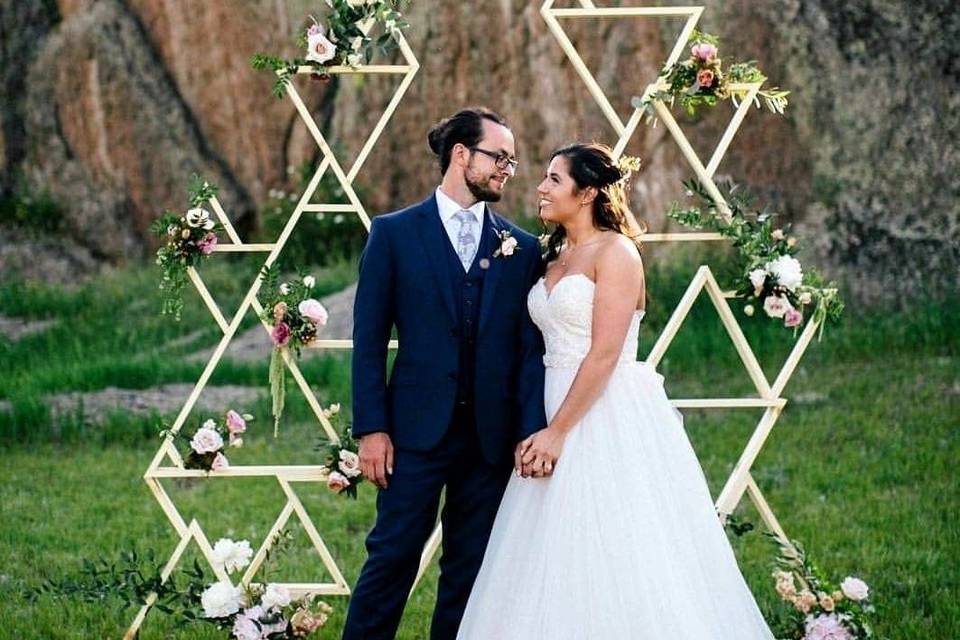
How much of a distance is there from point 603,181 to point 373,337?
773 millimetres

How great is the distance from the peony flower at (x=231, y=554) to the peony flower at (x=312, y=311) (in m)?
0.71

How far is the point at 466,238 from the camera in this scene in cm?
419

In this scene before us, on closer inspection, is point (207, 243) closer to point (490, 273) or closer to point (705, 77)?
point (490, 273)

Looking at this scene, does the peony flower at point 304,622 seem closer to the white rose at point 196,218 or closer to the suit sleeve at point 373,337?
the suit sleeve at point 373,337

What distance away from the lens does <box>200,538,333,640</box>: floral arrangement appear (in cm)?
443

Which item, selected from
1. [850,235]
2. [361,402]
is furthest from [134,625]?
[850,235]

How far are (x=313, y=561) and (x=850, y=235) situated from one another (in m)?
4.97

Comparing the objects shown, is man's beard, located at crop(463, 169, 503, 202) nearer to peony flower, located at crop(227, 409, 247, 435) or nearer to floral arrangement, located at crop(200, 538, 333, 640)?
peony flower, located at crop(227, 409, 247, 435)

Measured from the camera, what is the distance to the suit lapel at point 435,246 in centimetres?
411

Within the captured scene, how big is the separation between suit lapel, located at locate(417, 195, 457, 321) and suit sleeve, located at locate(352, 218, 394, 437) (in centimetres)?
11

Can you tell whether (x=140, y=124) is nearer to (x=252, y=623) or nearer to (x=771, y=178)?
(x=771, y=178)

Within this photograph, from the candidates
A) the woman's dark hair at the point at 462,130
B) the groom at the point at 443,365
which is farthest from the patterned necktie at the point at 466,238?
the woman's dark hair at the point at 462,130

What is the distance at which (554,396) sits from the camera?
417cm

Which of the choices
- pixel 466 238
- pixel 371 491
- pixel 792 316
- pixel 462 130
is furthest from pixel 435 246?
pixel 371 491
